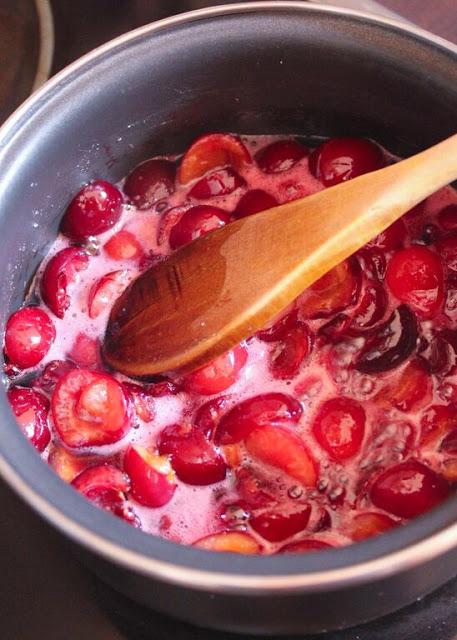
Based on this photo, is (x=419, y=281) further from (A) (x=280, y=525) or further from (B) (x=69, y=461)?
(B) (x=69, y=461)

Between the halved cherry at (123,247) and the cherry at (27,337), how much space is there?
0.16 metres

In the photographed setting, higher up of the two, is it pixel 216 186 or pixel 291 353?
pixel 216 186

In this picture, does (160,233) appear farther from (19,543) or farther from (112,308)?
(19,543)

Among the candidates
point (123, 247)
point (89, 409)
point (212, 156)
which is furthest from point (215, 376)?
point (212, 156)

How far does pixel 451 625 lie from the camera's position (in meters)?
0.98

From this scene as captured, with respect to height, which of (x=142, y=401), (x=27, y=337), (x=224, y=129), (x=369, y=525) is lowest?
(x=369, y=525)

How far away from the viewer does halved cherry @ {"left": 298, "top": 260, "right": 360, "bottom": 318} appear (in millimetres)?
1177

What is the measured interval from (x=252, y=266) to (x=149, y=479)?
0.29 metres

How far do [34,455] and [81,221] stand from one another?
49 centimetres

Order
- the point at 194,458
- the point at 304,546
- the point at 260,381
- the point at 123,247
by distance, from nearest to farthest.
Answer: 1. the point at 304,546
2. the point at 194,458
3. the point at 260,381
4. the point at 123,247

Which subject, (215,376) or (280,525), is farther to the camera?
(215,376)

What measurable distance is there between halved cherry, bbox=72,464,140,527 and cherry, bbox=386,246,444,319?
47 centimetres

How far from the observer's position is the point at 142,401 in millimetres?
1104

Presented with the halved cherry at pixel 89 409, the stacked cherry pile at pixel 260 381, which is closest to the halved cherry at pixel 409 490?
the stacked cherry pile at pixel 260 381
